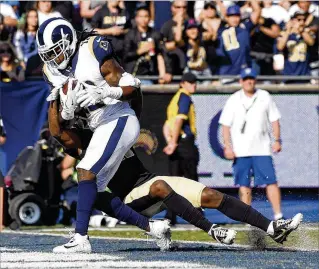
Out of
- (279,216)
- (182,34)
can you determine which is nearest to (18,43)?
(182,34)

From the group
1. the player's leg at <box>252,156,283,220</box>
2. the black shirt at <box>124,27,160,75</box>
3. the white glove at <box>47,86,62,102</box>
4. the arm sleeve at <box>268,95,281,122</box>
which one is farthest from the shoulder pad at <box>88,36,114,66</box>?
the black shirt at <box>124,27,160,75</box>

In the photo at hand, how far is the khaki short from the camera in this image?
24.2 ft

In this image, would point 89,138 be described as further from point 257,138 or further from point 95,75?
point 257,138

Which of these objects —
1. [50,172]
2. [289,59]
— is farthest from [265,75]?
[50,172]

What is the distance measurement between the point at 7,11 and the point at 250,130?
152 inches

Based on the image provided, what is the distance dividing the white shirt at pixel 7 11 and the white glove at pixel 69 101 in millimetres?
6298

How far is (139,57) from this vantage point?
13344 millimetres

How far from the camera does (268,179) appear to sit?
1135 centimetres

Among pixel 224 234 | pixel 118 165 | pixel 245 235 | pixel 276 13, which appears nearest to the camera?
pixel 224 234

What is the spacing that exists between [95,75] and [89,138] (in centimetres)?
55

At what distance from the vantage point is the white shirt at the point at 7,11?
13.3 metres

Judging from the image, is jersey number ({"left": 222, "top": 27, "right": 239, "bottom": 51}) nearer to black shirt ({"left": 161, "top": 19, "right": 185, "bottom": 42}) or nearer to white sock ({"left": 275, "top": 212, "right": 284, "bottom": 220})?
black shirt ({"left": 161, "top": 19, "right": 185, "bottom": 42})

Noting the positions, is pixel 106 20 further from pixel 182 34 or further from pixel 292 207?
pixel 292 207

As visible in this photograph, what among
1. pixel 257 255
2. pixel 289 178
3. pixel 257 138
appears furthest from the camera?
pixel 289 178
